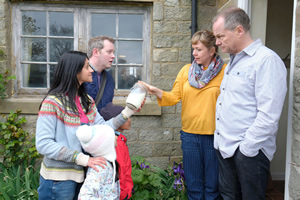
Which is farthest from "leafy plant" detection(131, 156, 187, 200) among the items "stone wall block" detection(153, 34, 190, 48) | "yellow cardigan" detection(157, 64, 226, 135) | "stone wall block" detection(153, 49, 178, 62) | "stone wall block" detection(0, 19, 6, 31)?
"stone wall block" detection(0, 19, 6, 31)

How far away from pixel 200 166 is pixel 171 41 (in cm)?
189

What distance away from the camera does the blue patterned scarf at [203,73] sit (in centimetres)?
254

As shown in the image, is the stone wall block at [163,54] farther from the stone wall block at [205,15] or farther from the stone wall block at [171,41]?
the stone wall block at [205,15]

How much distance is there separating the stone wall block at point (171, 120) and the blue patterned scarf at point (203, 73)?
143 centimetres

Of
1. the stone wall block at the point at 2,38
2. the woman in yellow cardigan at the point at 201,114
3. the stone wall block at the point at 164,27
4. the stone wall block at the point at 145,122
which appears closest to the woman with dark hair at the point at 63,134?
the woman in yellow cardigan at the point at 201,114

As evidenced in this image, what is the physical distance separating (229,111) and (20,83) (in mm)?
3055

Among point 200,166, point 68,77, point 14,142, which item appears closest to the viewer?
point 68,77

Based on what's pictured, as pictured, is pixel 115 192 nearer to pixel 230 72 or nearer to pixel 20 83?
pixel 230 72

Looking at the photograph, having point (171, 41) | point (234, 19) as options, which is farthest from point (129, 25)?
point (234, 19)

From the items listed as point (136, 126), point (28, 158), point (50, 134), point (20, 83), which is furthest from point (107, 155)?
point (20, 83)

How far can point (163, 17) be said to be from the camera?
3900mm

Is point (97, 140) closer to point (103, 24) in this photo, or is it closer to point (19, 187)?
point (19, 187)

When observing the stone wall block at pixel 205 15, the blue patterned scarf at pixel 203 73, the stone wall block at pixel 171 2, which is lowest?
the blue patterned scarf at pixel 203 73

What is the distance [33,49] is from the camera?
4.02m
